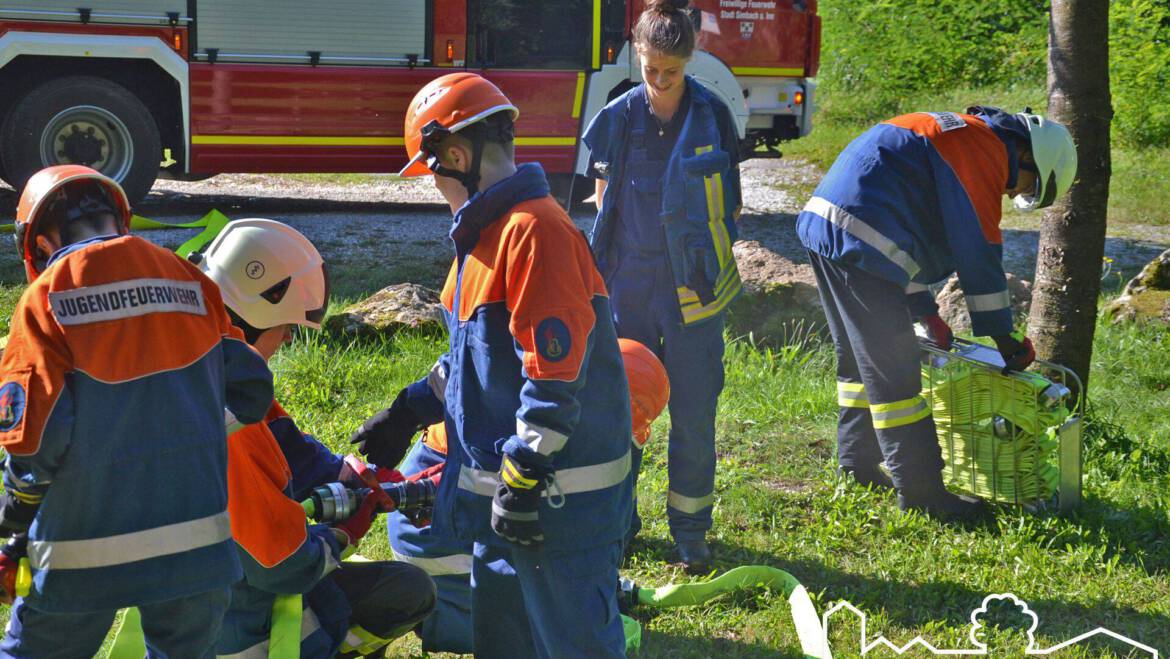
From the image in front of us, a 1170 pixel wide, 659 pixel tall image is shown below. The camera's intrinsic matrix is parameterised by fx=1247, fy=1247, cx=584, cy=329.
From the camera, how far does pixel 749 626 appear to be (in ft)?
12.7

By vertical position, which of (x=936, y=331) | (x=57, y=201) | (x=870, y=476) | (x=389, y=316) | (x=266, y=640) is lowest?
(x=870, y=476)

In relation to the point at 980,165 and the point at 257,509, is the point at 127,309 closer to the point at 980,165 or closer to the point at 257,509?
the point at 257,509

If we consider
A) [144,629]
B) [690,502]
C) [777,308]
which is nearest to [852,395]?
[690,502]

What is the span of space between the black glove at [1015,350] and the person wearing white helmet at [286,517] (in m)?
2.24

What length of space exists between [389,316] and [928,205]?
309 centimetres

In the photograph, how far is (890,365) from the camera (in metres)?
4.52

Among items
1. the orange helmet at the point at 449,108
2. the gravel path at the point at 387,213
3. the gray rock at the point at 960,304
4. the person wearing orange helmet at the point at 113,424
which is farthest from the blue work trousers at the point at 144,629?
the gravel path at the point at 387,213

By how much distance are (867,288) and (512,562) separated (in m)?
2.11

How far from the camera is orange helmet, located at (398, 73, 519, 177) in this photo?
272 cm

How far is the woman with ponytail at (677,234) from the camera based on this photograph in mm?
4102

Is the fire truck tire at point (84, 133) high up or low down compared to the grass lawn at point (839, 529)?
up

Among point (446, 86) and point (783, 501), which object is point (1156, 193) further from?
point (446, 86)

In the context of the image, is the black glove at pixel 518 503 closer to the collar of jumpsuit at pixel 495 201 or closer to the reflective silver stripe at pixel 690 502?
the collar of jumpsuit at pixel 495 201

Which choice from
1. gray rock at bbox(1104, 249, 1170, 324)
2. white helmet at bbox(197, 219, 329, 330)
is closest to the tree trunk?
gray rock at bbox(1104, 249, 1170, 324)
